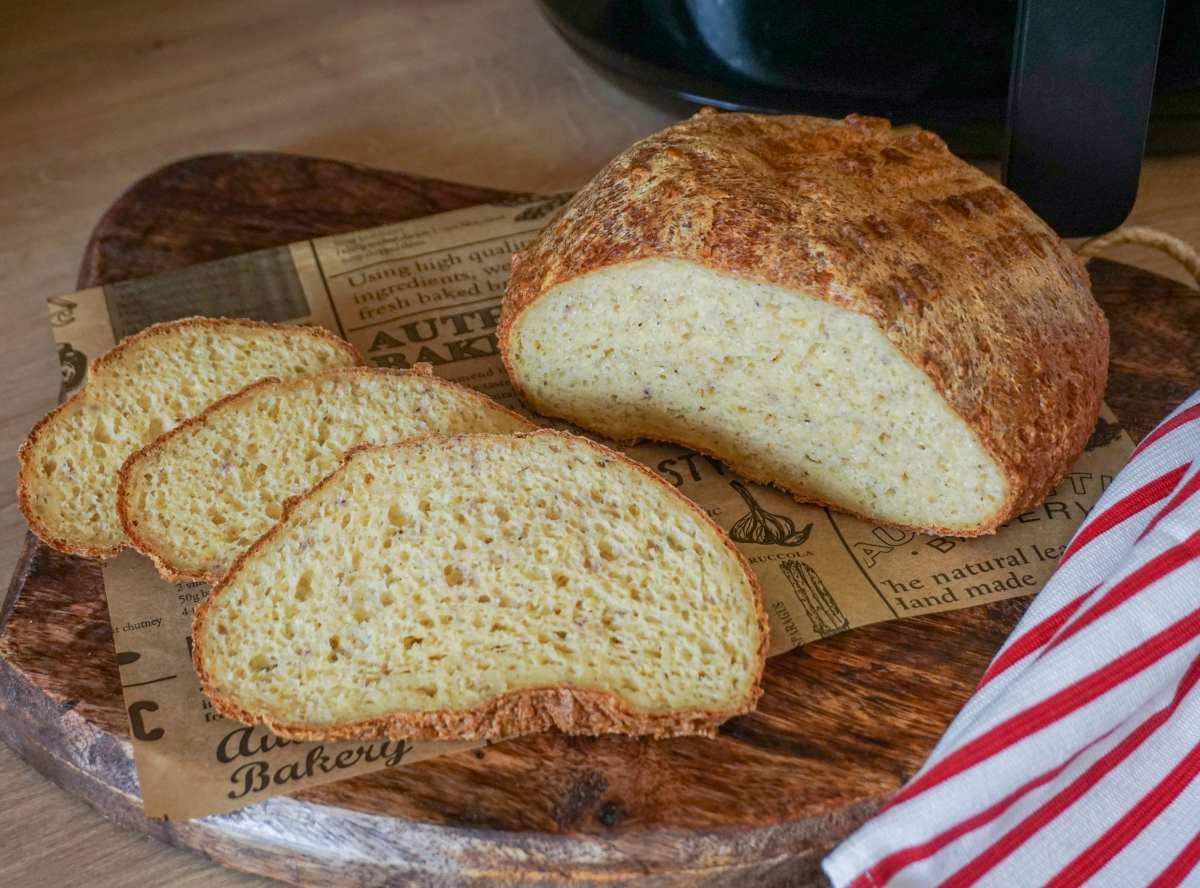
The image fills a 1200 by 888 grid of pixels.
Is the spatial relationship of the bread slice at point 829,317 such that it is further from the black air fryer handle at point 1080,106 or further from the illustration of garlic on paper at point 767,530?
the black air fryer handle at point 1080,106

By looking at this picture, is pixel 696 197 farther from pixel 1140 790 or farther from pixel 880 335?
pixel 1140 790

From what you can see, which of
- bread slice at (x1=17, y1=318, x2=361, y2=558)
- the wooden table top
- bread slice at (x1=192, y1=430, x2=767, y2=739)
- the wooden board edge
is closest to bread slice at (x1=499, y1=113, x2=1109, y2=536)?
bread slice at (x1=192, y1=430, x2=767, y2=739)

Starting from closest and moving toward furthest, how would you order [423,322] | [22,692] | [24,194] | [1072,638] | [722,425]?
[1072,638]
[22,692]
[722,425]
[423,322]
[24,194]

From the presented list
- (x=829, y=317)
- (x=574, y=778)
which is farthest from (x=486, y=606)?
(x=829, y=317)

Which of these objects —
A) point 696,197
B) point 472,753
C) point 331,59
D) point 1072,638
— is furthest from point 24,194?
point 1072,638

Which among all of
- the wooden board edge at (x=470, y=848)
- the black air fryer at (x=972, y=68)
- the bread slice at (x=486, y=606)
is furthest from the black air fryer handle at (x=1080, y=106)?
the wooden board edge at (x=470, y=848)
